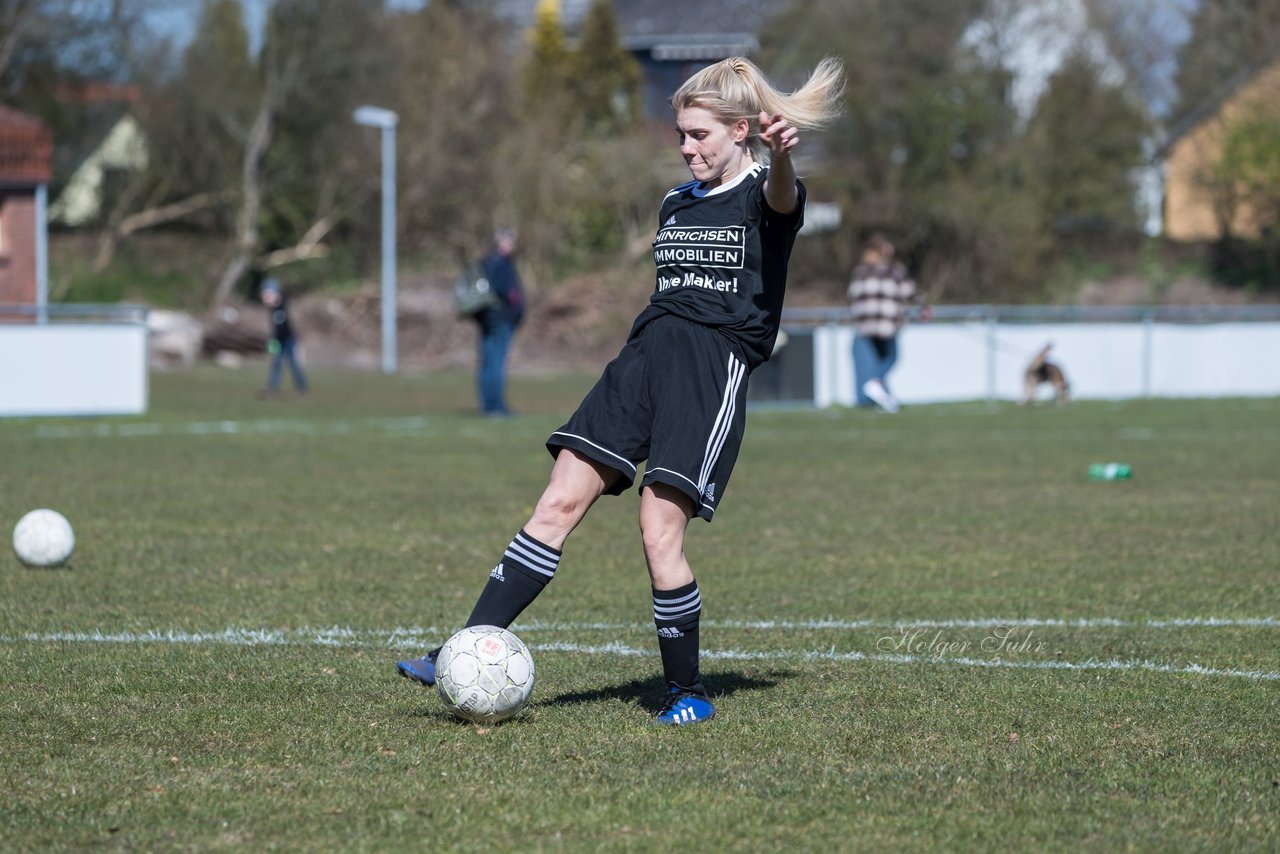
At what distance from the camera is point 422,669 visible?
5.62 m

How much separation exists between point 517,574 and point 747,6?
55855mm

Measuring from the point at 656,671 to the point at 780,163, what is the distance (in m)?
1.95

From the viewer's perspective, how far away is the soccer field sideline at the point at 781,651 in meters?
6.05

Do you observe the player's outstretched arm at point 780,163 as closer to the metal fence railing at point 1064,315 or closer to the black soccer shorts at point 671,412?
the black soccer shorts at point 671,412

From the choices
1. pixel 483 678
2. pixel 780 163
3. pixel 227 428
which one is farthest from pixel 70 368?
pixel 780 163

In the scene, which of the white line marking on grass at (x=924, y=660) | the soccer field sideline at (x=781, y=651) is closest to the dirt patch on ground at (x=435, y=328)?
the soccer field sideline at (x=781, y=651)

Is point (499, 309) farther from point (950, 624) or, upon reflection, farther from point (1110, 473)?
point (950, 624)

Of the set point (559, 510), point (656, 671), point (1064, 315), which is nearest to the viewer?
point (559, 510)

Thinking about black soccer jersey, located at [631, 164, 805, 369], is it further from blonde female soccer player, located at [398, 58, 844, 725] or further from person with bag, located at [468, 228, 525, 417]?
person with bag, located at [468, 228, 525, 417]

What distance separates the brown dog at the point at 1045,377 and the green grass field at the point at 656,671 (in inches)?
443

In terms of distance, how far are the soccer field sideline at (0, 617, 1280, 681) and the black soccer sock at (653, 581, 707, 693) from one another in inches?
40.5

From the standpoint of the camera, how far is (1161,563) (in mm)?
8625

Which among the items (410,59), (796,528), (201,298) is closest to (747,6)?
(410,59)

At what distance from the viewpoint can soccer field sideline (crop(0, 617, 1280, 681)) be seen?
19.8ft
